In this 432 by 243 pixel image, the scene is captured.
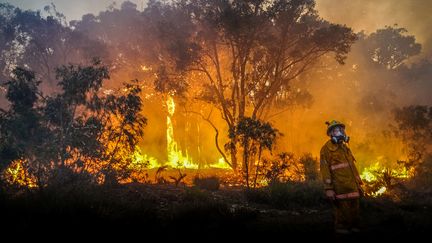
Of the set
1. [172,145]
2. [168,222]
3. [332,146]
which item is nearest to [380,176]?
[332,146]

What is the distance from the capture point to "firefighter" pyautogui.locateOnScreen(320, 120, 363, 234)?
7.27m

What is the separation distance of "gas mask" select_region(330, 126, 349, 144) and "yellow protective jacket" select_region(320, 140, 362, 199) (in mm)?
92

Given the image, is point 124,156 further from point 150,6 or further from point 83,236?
point 150,6

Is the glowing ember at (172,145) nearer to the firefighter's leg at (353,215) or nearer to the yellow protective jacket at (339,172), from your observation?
the yellow protective jacket at (339,172)

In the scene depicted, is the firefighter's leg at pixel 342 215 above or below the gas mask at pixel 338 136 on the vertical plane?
below

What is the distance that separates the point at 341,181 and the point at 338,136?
0.85 meters

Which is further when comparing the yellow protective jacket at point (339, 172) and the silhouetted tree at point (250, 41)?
the silhouetted tree at point (250, 41)

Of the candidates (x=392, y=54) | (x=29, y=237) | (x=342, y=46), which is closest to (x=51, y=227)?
(x=29, y=237)

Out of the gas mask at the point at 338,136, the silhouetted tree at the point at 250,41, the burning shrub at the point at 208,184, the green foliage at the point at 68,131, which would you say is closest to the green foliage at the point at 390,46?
the silhouetted tree at the point at 250,41

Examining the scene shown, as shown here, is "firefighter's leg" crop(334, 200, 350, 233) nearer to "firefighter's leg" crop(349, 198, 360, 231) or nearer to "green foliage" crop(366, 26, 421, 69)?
"firefighter's leg" crop(349, 198, 360, 231)

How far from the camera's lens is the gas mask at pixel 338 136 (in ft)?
25.3

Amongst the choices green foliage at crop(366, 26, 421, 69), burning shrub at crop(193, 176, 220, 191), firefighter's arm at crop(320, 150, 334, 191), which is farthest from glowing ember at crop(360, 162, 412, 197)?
green foliage at crop(366, 26, 421, 69)

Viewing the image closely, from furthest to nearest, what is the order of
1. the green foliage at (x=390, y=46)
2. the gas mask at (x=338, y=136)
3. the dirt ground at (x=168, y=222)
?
1. the green foliage at (x=390, y=46)
2. the gas mask at (x=338, y=136)
3. the dirt ground at (x=168, y=222)

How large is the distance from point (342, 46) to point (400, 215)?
53.9 feet
